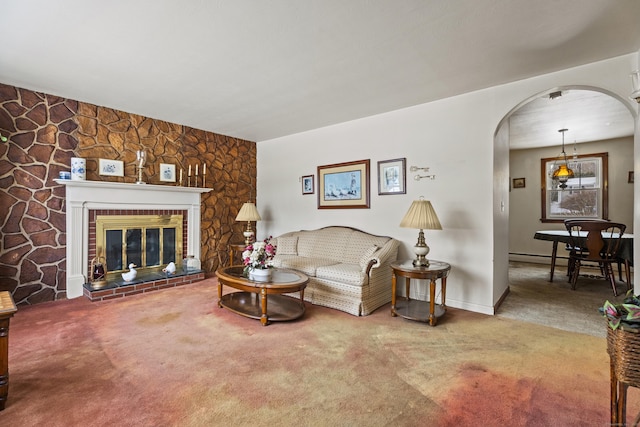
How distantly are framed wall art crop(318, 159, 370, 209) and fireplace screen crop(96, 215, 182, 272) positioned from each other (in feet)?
7.61

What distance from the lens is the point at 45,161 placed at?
3713 millimetres

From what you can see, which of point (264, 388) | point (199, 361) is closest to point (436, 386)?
point (264, 388)

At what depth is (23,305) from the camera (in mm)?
3541

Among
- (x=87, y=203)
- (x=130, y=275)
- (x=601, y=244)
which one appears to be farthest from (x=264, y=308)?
(x=601, y=244)

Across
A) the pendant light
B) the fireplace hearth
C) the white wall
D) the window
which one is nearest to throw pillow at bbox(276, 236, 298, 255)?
the white wall

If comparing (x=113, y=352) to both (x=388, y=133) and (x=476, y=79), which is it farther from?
(x=476, y=79)

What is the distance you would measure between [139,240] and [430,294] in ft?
13.1

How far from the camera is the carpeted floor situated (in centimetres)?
170

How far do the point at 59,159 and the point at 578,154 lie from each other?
8.57m

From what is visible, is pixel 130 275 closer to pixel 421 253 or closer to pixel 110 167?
pixel 110 167

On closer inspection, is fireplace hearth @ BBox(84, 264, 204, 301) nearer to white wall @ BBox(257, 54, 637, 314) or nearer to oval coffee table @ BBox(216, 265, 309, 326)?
oval coffee table @ BBox(216, 265, 309, 326)

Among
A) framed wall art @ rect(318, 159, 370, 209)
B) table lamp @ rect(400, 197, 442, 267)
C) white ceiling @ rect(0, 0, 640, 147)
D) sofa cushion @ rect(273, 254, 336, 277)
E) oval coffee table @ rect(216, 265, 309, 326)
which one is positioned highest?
white ceiling @ rect(0, 0, 640, 147)

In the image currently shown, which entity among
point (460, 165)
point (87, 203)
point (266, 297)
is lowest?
point (266, 297)

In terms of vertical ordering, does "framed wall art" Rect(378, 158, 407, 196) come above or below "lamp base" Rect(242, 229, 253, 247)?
above
